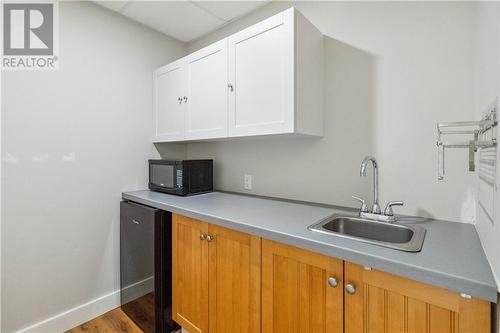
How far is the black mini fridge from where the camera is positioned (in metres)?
1.59

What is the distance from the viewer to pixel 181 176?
189 cm

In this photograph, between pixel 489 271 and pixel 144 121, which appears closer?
pixel 489 271

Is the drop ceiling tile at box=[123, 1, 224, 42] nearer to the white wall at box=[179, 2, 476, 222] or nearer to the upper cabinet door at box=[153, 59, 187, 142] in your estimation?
the upper cabinet door at box=[153, 59, 187, 142]

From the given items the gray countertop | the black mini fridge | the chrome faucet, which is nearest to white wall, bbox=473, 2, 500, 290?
the gray countertop

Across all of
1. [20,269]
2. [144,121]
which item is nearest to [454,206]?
[144,121]

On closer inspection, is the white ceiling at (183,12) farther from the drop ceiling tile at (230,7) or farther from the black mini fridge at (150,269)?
the black mini fridge at (150,269)

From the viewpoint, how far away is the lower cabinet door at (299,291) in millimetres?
923

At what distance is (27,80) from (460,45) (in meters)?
2.49

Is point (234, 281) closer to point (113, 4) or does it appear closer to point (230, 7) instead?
point (230, 7)

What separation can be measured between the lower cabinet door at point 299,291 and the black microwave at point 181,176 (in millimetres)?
994

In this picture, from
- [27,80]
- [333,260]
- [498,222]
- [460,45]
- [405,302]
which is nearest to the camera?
[498,222]

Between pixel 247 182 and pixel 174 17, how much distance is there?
1508 mm

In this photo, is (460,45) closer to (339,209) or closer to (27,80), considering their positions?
(339,209)

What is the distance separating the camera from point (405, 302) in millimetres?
779
